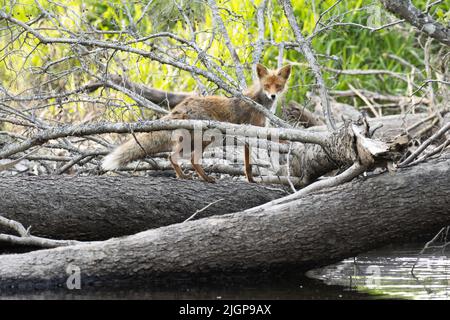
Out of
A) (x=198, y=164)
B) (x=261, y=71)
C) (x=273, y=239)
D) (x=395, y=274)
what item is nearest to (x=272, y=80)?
(x=261, y=71)

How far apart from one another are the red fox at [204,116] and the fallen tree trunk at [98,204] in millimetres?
383

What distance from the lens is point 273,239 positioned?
19.4ft

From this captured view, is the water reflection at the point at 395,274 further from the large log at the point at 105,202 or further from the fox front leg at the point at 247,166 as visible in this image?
the fox front leg at the point at 247,166

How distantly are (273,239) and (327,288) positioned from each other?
0.53 m

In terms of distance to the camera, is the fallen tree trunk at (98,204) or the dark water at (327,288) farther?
the fallen tree trunk at (98,204)

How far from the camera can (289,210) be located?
598cm

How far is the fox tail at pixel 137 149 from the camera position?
24.3 feet

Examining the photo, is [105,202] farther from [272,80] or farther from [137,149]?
[272,80]

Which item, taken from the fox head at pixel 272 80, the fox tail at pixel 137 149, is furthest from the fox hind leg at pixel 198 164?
the fox head at pixel 272 80
